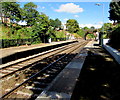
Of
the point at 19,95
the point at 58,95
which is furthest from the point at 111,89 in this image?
the point at 19,95

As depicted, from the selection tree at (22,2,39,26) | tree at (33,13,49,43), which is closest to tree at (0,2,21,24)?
tree at (22,2,39,26)

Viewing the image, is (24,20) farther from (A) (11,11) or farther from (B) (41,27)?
(B) (41,27)

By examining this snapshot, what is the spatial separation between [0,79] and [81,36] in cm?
10597

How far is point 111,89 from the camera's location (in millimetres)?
5789

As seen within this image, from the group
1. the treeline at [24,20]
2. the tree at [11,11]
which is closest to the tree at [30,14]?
the treeline at [24,20]

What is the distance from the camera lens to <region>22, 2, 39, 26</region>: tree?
4141 centimetres

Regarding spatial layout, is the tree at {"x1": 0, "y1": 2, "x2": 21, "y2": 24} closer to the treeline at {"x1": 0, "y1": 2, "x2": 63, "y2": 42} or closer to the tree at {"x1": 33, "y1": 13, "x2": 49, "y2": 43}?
the treeline at {"x1": 0, "y1": 2, "x2": 63, "y2": 42}

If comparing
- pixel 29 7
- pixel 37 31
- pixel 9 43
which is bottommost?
pixel 9 43

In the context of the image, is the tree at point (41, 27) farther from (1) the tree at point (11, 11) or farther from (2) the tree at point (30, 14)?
(1) the tree at point (11, 11)

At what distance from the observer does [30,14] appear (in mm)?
42531

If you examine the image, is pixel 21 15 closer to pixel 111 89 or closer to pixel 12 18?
pixel 12 18

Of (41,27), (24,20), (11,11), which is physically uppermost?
(11,11)

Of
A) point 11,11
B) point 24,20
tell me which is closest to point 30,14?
point 24,20

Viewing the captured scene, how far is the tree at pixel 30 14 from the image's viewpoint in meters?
41.4
